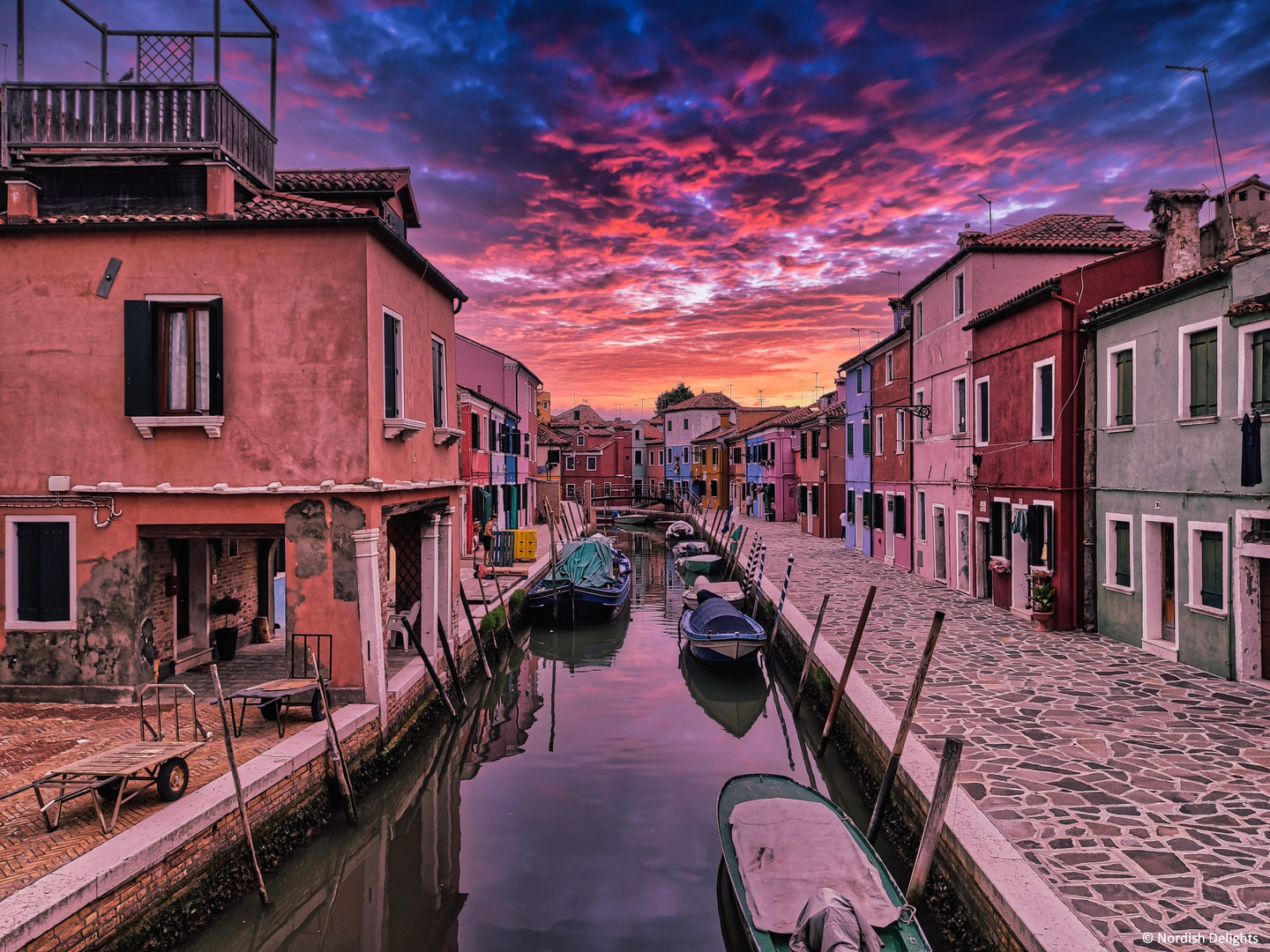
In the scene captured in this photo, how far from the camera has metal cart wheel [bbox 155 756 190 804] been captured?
7.07 meters

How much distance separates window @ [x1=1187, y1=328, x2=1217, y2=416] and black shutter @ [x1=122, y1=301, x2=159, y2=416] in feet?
51.8

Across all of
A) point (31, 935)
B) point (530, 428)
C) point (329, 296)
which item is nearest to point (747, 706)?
point (329, 296)

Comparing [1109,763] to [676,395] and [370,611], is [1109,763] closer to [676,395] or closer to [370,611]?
[370,611]

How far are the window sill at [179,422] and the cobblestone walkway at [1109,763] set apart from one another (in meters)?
10.4

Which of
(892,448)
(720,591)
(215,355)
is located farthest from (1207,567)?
(215,355)

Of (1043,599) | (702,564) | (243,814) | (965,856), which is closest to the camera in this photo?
(965,856)

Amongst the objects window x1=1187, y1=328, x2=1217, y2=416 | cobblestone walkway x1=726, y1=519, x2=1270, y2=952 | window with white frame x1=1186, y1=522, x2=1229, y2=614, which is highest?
window x1=1187, y1=328, x2=1217, y2=416

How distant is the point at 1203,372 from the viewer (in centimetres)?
1149

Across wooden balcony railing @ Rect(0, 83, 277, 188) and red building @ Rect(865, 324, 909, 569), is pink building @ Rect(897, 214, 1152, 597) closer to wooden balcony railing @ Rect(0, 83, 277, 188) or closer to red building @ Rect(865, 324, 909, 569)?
red building @ Rect(865, 324, 909, 569)

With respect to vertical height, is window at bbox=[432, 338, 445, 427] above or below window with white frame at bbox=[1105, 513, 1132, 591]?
above

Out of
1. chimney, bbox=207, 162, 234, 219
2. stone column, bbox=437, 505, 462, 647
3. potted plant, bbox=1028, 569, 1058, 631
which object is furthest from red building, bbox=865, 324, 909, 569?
chimney, bbox=207, 162, 234, 219

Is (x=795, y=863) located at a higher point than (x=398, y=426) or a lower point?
lower

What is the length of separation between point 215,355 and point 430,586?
18.3ft

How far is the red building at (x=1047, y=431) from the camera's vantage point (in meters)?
14.4
